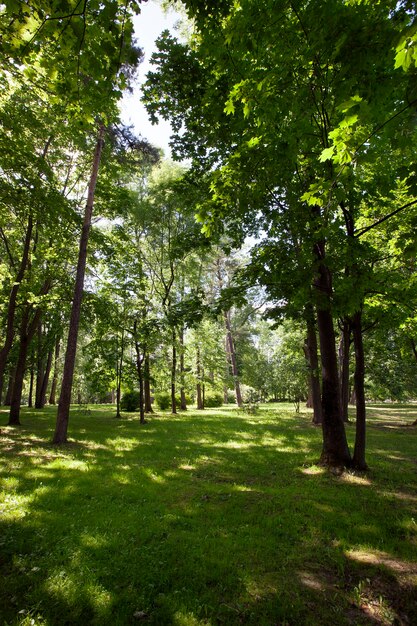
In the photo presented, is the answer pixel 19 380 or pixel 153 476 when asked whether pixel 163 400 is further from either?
pixel 153 476

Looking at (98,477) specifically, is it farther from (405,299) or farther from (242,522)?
(405,299)

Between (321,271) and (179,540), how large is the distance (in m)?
6.24

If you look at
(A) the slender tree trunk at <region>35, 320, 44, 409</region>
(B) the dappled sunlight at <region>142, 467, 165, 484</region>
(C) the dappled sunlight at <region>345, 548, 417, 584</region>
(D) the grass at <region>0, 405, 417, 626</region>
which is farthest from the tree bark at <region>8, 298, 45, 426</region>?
(C) the dappled sunlight at <region>345, 548, 417, 584</region>

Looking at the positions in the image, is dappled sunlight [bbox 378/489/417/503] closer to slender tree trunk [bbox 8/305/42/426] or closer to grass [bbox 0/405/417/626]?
grass [bbox 0/405/417/626]

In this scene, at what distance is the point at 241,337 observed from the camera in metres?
40.4

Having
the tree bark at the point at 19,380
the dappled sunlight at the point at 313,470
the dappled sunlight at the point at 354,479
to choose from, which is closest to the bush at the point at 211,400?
the tree bark at the point at 19,380

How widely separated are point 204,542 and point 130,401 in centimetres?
2080

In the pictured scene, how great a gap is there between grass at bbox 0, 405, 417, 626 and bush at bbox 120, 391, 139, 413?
51.5ft

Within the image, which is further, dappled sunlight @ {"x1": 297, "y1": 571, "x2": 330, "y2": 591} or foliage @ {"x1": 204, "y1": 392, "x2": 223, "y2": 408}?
foliage @ {"x1": 204, "y1": 392, "x2": 223, "y2": 408}

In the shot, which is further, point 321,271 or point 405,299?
point 321,271

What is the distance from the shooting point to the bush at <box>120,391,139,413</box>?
A: 78.9 ft

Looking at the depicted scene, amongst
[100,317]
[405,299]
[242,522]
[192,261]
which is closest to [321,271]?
[405,299]

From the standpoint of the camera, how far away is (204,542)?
4.42 metres

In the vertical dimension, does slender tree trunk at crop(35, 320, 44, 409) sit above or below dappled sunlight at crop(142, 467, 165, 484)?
above
